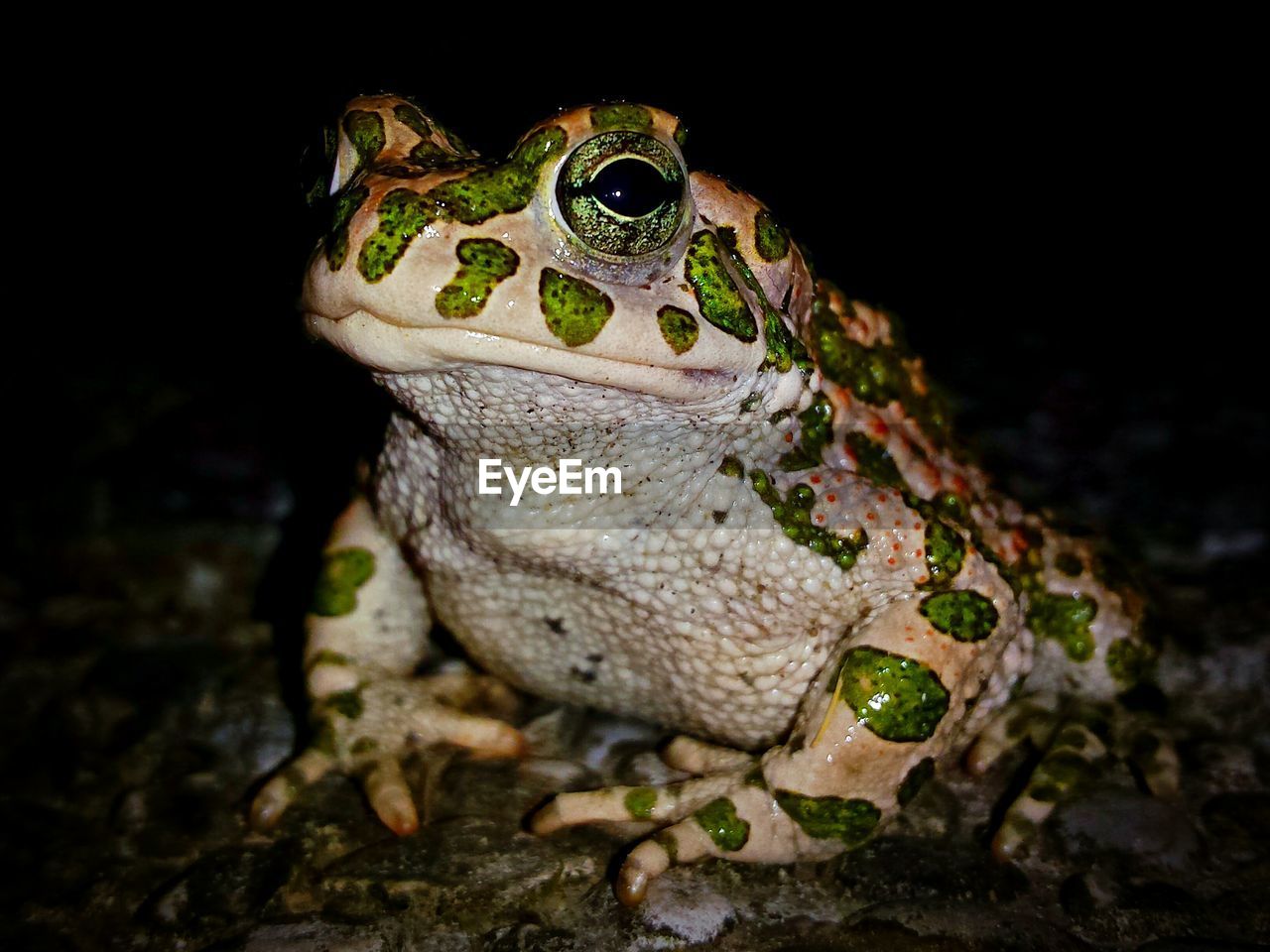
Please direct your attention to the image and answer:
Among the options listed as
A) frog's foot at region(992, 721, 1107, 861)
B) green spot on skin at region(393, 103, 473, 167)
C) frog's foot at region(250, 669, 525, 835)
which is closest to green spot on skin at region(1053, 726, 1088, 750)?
frog's foot at region(992, 721, 1107, 861)

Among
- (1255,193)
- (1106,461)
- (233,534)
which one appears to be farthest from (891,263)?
(233,534)

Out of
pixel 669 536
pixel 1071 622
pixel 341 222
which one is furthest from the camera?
pixel 1071 622

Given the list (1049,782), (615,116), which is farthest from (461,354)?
(1049,782)

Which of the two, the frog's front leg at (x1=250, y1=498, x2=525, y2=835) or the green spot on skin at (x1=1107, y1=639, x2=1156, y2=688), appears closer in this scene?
the frog's front leg at (x1=250, y1=498, x2=525, y2=835)

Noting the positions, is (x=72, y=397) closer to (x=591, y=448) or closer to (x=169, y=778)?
(x=169, y=778)

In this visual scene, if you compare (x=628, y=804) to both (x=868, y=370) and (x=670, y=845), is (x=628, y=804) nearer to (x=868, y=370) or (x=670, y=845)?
(x=670, y=845)

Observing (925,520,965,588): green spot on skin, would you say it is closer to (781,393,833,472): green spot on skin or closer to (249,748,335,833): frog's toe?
(781,393,833,472): green spot on skin

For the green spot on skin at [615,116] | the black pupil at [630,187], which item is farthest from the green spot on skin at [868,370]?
the green spot on skin at [615,116]
